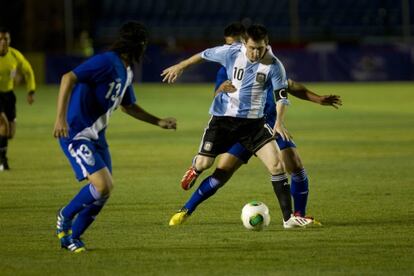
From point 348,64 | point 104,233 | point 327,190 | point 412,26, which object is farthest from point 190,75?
point 104,233

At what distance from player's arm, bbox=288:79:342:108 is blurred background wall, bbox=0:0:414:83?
3420 centimetres

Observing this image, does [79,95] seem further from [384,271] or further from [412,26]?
[412,26]

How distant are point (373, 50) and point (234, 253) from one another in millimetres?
36592

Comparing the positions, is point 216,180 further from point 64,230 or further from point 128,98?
point 64,230

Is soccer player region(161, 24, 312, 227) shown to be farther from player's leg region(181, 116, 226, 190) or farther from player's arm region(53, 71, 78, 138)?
player's arm region(53, 71, 78, 138)

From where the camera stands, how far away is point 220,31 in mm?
52594

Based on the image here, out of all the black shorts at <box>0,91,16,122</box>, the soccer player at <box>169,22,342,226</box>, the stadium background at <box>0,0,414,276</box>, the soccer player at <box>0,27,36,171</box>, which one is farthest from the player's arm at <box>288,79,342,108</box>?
the black shorts at <box>0,91,16,122</box>

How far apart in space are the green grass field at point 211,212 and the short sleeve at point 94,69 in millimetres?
1503

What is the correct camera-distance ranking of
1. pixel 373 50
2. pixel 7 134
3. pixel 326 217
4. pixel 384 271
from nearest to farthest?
pixel 384 271
pixel 326 217
pixel 7 134
pixel 373 50

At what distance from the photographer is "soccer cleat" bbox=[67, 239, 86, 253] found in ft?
28.3

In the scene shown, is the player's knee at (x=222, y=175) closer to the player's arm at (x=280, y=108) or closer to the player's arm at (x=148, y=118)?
the player's arm at (x=280, y=108)

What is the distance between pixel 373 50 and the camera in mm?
44188

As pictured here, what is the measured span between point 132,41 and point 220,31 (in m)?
44.4

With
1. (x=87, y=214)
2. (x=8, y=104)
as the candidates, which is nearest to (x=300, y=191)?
(x=87, y=214)
